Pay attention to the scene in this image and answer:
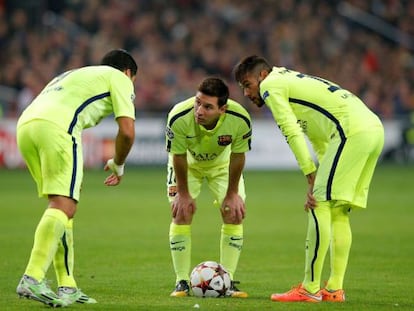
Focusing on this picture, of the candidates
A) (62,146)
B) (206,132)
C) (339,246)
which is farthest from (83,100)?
(339,246)

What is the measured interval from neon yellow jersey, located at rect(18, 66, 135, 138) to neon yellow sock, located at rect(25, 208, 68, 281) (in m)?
0.74

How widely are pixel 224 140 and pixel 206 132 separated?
0.65ft

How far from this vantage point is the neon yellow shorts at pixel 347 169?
923 cm

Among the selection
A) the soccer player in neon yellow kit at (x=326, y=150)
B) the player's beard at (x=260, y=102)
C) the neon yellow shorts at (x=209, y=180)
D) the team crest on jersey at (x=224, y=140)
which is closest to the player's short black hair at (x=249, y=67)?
the soccer player in neon yellow kit at (x=326, y=150)

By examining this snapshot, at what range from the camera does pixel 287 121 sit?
9.12m

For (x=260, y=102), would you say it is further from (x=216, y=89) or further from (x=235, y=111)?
(x=216, y=89)

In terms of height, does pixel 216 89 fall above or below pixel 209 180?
→ above

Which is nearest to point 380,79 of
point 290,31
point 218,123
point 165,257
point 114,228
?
point 290,31

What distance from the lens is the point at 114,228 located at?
16.1 meters

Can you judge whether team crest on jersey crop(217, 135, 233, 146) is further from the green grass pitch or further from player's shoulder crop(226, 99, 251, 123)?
the green grass pitch

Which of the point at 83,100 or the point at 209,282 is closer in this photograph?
the point at 83,100

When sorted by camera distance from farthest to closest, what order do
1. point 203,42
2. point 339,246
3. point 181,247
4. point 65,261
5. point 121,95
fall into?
point 203,42, point 181,247, point 339,246, point 65,261, point 121,95

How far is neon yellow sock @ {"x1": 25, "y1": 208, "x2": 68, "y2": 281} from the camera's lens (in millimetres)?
8164

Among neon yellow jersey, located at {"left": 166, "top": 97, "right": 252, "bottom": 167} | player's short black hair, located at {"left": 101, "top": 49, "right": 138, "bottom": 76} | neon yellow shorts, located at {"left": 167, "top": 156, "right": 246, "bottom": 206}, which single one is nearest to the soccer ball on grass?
neon yellow shorts, located at {"left": 167, "top": 156, "right": 246, "bottom": 206}
